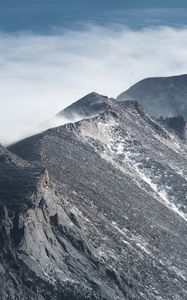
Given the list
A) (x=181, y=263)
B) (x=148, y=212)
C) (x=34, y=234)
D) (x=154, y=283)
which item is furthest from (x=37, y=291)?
(x=148, y=212)

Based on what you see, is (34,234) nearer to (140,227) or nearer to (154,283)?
(154,283)

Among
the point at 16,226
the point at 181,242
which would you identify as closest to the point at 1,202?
the point at 16,226

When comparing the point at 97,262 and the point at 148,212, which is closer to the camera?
the point at 97,262

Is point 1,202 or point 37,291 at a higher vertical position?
point 1,202

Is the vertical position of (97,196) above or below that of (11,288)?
above

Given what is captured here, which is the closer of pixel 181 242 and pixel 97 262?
pixel 97 262

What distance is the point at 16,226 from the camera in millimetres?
150875

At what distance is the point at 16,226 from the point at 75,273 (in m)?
11.7

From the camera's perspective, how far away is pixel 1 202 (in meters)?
155

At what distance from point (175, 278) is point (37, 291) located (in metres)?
31.9

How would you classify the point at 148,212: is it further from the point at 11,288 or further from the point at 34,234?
the point at 11,288

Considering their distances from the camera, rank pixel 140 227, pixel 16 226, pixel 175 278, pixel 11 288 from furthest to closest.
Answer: pixel 140 227, pixel 175 278, pixel 16 226, pixel 11 288

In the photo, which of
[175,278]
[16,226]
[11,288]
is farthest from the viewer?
[175,278]

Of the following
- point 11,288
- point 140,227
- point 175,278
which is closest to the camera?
point 11,288
